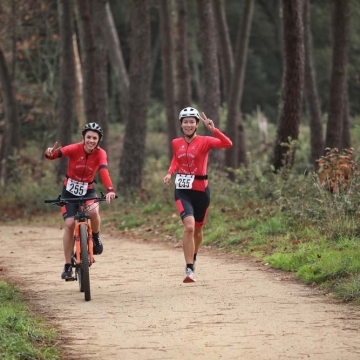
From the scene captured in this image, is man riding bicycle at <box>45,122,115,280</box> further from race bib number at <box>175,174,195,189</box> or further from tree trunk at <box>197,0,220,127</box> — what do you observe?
tree trunk at <box>197,0,220,127</box>

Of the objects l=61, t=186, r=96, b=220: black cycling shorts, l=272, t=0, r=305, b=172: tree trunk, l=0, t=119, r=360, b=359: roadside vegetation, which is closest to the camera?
l=0, t=119, r=360, b=359: roadside vegetation

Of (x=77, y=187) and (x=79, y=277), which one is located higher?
(x=77, y=187)

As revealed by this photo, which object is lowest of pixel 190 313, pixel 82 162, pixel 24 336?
pixel 190 313

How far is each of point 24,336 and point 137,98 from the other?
724 inches

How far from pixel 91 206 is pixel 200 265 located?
310 centimetres

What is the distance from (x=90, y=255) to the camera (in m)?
12.5

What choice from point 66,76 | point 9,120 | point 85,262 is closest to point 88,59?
point 66,76

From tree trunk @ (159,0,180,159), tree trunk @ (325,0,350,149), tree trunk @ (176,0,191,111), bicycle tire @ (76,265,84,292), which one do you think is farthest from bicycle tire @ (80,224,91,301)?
tree trunk @ (159,0,180,159)

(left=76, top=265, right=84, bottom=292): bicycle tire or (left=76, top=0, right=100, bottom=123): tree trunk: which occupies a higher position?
(left=76, top=0, right=100, bottom=123): tree trunk

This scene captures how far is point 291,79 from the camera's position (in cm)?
2256

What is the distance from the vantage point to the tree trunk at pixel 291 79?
876 inches

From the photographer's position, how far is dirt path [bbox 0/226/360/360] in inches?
355

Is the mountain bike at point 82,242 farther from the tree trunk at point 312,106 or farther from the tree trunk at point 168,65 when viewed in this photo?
the tree trunk at point 168,65

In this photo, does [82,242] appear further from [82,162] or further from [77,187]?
[82,162]
